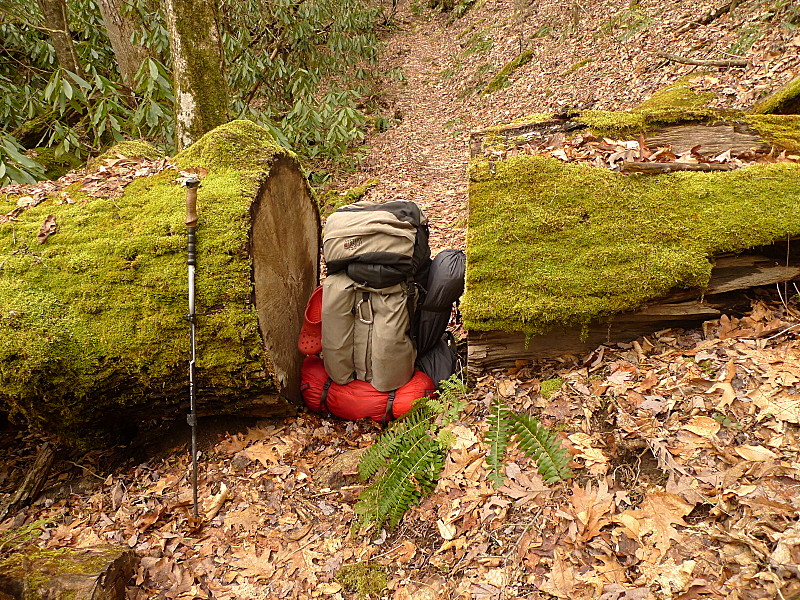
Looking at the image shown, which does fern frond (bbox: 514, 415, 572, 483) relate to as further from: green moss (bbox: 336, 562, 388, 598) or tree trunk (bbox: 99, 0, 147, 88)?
tree trunk (bbox: 99, 0, 147, 88)

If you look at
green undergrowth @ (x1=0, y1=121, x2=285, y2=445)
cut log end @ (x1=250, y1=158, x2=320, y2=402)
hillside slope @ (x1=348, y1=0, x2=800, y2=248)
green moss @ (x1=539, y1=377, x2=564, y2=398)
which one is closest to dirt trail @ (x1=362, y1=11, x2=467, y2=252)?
hillside slope @ (x1=348, y1=0, x2=800, y2=248)

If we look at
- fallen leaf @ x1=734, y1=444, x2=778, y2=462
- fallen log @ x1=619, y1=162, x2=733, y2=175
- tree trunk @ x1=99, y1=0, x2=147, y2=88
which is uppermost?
tree trunk @ x1=99, y1=0, x2=147, y2=88

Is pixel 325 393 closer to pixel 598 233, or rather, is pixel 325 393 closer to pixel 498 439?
pixel 498 439

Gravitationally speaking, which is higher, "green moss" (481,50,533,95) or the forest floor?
"green moss" (481,50,533,95)

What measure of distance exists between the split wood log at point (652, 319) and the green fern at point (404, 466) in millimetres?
388

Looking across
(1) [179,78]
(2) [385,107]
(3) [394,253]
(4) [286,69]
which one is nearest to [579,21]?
(2) [385,107]

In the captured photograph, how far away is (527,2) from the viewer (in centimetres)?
1559

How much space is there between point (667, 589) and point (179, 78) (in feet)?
19.1

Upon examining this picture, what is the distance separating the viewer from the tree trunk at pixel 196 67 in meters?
5.00

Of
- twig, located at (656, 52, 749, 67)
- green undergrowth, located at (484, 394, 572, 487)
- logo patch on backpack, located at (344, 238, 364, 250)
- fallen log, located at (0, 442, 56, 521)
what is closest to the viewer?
green undergrowth, located at (484, 394, 572, 487)

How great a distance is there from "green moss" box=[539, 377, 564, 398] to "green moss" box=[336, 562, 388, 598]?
4.70 feet

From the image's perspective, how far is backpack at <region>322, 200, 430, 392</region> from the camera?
140 inches

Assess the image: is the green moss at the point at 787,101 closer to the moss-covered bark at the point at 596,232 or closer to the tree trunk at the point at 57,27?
the moss-covered bark at the point at 596,232

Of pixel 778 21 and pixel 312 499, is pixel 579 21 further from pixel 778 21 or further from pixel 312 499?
pixel 312 499
